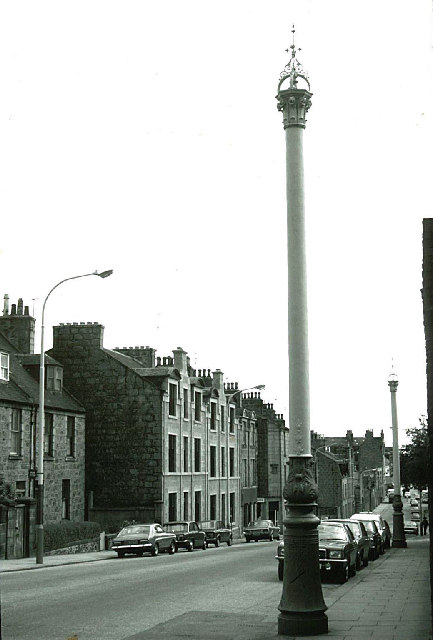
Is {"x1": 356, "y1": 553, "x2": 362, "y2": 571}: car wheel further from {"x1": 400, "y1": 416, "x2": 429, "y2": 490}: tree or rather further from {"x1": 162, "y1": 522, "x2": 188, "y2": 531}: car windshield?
{"x1": 400, "y1": 416, "x2": 429, "y2": 490}: tree

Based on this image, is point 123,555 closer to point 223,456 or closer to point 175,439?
point 175,439

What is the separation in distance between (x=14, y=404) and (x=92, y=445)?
11627mm

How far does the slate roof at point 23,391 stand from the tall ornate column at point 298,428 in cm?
2517

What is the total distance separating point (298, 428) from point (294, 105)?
4334 millimetres

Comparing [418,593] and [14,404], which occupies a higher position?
[14,404]

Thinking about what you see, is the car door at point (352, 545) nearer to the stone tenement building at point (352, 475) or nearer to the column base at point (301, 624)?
the column base at point (301, 624)

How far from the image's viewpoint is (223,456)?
58719 mm

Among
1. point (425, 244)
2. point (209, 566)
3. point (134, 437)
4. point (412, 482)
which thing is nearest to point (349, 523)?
point (209, 566)

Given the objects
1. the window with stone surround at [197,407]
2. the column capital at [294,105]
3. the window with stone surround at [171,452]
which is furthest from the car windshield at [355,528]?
the window with stone surround at [197,407]

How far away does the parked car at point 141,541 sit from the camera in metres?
32.9

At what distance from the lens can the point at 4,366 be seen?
1438 inches

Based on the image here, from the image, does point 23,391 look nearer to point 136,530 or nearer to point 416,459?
point 136,530

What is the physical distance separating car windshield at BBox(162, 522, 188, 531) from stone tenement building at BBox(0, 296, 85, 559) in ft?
15.0

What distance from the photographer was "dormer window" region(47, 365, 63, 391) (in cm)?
4209
